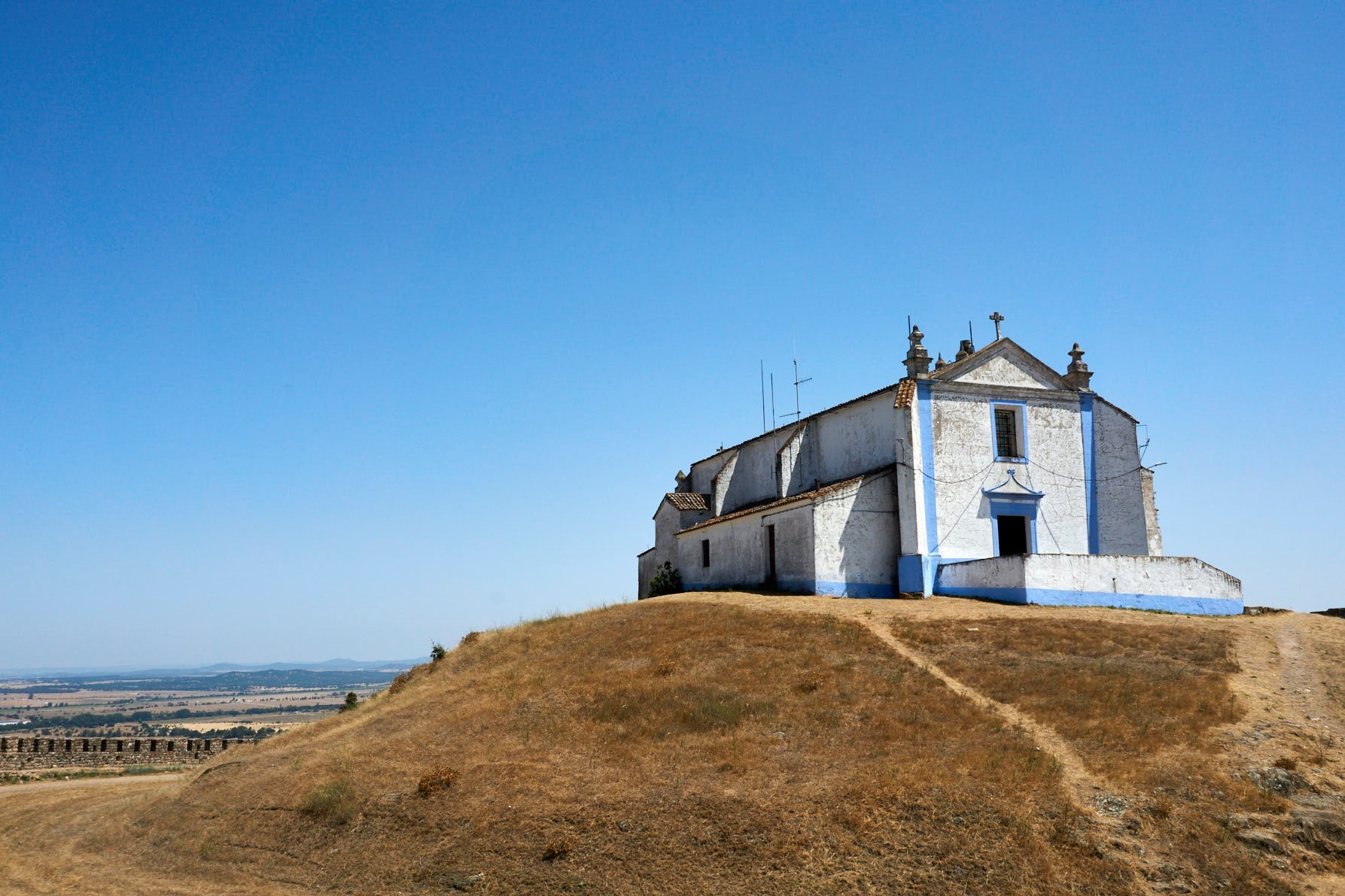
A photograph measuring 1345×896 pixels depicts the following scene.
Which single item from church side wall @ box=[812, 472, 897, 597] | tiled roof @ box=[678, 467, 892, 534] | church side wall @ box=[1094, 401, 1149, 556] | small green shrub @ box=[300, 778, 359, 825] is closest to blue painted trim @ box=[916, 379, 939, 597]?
church side wall @ box=[812, 472, 897, 597]

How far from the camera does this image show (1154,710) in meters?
16.6

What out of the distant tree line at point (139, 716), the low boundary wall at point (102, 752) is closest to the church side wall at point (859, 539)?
the low boundary wall at point (102, 752)

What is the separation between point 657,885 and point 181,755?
3223 cm

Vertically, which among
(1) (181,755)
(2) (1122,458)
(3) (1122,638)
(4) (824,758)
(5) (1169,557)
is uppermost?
(2) (1122,458)

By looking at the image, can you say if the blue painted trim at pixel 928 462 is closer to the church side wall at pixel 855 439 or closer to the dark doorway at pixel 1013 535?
the church side wall at pixel 855 439

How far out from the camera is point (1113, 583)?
27219 millimetres

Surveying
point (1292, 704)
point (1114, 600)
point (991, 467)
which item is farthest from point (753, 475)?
point (1292, 704)

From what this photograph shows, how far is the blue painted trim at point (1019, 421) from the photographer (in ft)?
103

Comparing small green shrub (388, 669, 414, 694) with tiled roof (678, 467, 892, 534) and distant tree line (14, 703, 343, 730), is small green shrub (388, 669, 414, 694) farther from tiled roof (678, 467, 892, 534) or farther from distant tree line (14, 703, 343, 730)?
distant tree line (14, 703, 343, 730)

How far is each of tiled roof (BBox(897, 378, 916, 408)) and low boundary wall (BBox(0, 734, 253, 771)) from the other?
1034 inches

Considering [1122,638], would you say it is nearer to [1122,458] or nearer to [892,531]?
[892,531]

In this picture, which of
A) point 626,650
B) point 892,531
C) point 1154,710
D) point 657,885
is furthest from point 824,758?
point 892,531

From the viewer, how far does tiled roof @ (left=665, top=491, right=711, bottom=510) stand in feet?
132

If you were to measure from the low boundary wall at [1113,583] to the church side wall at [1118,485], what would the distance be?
4307 mm
